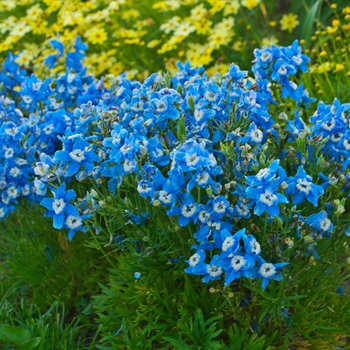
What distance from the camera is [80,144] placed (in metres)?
Answer: 2.16

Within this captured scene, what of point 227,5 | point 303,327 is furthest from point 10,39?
point 303,327

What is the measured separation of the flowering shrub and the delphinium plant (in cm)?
178

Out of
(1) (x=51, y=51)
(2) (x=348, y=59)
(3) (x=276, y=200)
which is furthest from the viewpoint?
(1) (x=51, y=51)

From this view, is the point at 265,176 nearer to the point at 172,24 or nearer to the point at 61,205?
the point at 61,205

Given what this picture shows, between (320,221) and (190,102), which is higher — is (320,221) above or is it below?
below

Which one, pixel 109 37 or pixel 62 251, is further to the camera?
pixel 109 37

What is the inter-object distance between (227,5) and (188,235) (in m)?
2.65

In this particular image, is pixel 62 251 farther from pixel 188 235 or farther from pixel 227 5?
pixel 227 5

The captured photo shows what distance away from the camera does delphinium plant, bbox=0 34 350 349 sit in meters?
2.05

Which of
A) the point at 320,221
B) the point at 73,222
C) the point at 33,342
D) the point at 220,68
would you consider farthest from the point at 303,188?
the point at 220,68

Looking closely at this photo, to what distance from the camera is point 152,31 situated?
16.2ft

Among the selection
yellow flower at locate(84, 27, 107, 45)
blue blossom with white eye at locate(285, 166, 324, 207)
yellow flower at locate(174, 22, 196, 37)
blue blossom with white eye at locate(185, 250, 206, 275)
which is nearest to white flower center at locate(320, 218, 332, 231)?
blue blossom with white eye at locate(285, 166, 324, 207)

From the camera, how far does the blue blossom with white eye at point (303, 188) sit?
2.00 metres

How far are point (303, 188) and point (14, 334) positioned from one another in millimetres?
1436
